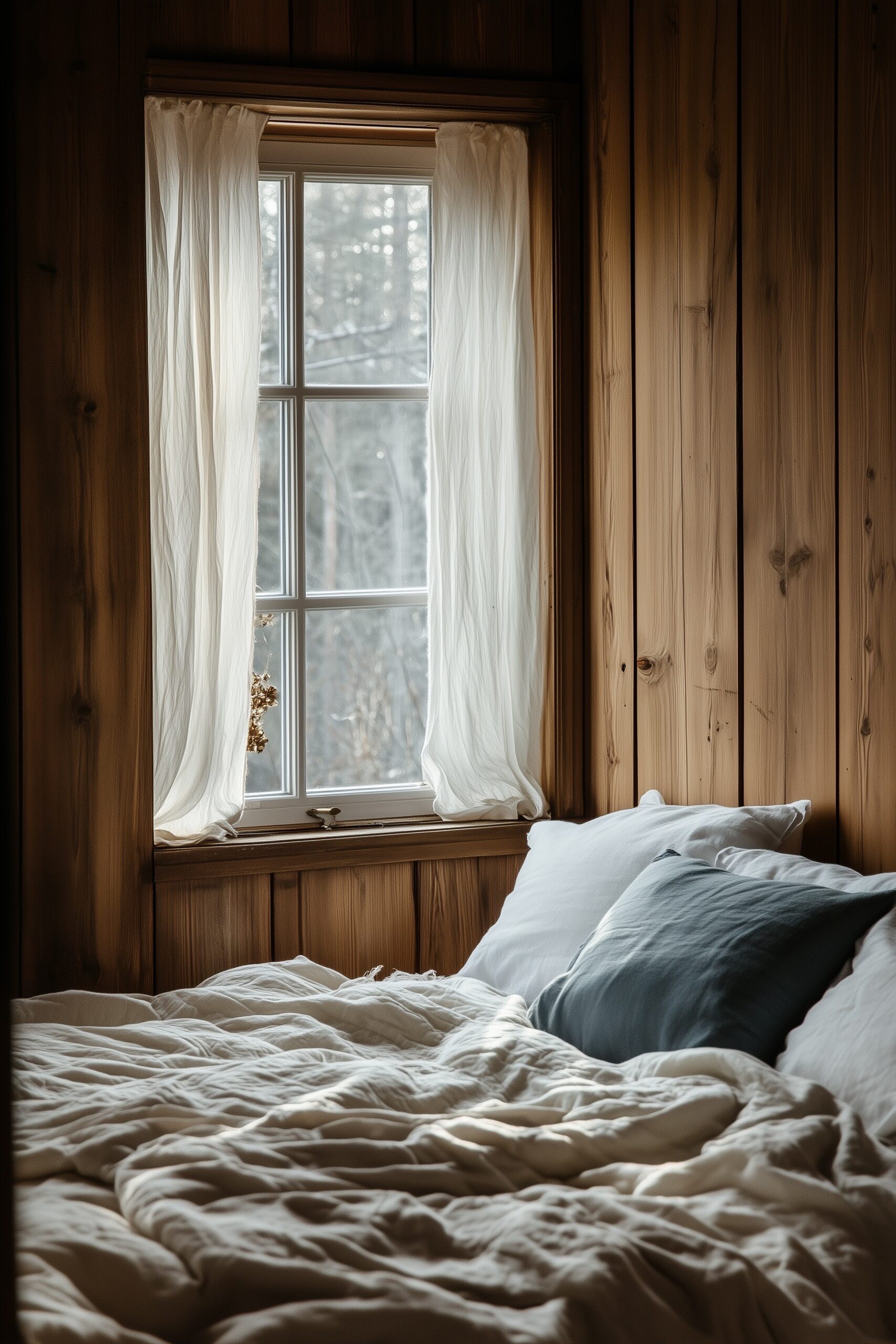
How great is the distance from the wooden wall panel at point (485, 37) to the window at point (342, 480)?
0.69ft

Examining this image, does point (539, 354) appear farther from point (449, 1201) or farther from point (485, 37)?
point (449, 1201)

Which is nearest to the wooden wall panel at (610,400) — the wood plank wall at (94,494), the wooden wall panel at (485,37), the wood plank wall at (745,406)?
the wood plank wall at (745,406)

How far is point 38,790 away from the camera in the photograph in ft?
8.69

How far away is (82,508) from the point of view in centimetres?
265

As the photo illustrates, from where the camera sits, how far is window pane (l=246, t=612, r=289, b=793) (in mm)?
2904

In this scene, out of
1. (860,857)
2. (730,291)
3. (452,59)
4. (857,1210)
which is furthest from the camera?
(452,59)

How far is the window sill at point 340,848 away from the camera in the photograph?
273 cm

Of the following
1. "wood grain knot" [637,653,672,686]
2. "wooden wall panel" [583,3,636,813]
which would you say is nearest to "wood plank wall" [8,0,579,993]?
"wooden wall panel" [583,3,636,813]

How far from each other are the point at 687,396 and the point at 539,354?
54cm

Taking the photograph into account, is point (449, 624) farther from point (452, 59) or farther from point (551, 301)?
point (452, 59)

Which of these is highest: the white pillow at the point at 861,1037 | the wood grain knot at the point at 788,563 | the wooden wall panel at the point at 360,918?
the wood grain knot at the point at 788,563

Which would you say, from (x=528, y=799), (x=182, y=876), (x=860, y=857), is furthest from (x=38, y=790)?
(x=860, y=857)

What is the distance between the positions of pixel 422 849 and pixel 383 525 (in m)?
0.78

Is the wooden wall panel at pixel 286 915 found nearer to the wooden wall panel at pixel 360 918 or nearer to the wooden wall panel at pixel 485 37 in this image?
the wooden wall panel at pixel 360 918
